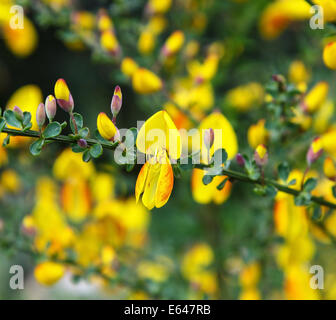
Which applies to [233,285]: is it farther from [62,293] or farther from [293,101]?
[62,293]

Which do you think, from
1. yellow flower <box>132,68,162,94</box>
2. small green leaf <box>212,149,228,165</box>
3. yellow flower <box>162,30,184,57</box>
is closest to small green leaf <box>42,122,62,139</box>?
small green leaf <box>212,149,228,165</box>

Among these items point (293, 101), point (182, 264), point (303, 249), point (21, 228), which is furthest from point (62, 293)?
point (293, 101)

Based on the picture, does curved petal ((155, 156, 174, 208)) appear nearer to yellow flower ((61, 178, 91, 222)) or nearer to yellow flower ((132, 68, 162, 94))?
yellow flower ((132, 68, 162, 94))

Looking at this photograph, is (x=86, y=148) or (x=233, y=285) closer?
(x=86, y=148)

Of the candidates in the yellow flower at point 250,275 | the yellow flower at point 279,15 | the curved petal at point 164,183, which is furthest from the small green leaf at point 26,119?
the yellow flower at point 279,15

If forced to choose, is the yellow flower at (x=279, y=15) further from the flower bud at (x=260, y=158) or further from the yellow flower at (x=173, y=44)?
the flower bud at (x=260, y=158)

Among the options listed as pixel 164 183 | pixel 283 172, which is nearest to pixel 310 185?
pixel 283 172

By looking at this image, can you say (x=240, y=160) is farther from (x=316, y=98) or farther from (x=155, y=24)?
(x=155, y=24)
